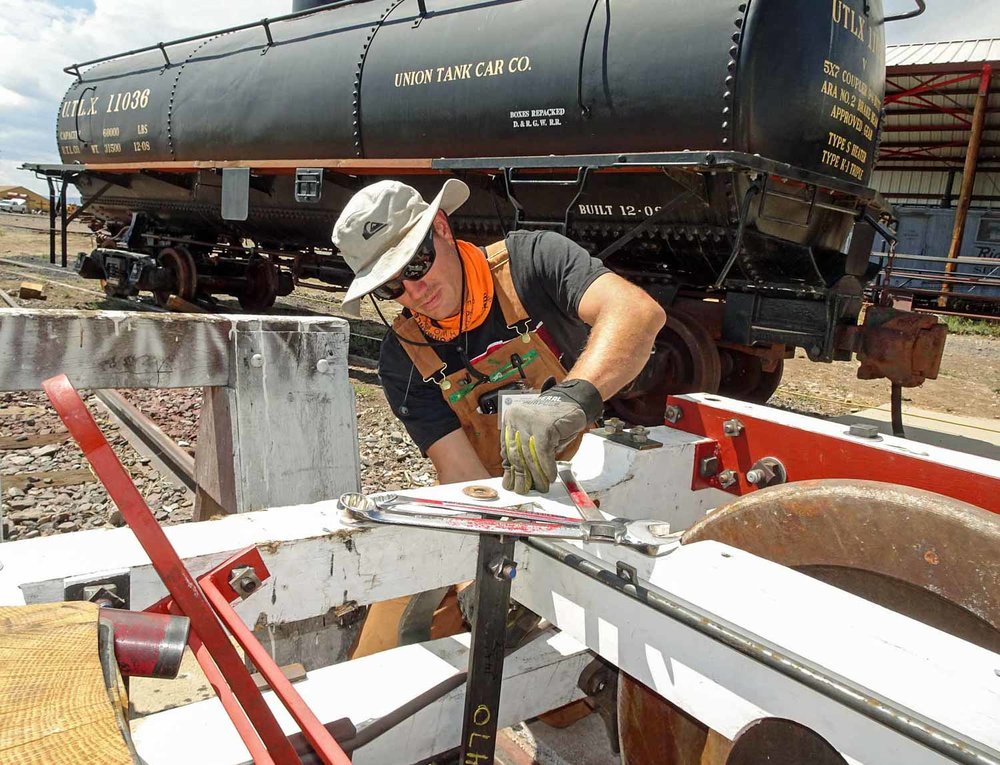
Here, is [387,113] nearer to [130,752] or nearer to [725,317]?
[725,317]

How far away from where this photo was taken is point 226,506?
2.39 m

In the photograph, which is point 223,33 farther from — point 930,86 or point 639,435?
point 930,86

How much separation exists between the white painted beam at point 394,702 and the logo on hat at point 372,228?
53.9 inches

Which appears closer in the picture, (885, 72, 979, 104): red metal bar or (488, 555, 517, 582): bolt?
(488, 555, 517, 582): bolt

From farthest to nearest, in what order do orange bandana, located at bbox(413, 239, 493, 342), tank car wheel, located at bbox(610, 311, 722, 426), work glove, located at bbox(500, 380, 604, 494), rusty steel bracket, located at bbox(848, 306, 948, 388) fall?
tank car wheel, located at bbox(610, 311, 722, 426)
rusty steel bracket, located at bbox(848, 306, 948, 388)
orange bandana, located at bbox(413, 239, 493, 342)
work glove, located at bbox(500, 380, 604, 494)

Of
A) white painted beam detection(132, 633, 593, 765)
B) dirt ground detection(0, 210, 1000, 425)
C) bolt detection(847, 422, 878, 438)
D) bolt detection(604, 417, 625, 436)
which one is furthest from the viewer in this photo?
dirt ground detection(0, 210, 1000, 425)

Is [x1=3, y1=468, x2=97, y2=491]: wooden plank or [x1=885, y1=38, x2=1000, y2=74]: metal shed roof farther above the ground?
[x1=885, y1=38, x2=1000, y2=74]: metal shed roof

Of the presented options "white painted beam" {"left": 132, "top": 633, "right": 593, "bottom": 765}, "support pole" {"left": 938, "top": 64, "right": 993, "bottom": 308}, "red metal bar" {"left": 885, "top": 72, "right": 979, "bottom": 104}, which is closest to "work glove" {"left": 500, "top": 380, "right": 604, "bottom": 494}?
"white painted beam" {"left": 132, "top": 633, "right": 593, "bottom": 765}

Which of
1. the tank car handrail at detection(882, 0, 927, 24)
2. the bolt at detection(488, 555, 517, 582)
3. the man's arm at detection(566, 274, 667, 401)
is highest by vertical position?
the tank car handrail at detection(882, 0, 927, 24)

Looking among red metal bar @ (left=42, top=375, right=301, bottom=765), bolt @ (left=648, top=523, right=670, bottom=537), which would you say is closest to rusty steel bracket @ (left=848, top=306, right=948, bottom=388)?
bolt @ (left=648, top=523, right=670, bottom=537)

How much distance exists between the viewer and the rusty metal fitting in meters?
1.20

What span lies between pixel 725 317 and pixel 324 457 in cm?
369

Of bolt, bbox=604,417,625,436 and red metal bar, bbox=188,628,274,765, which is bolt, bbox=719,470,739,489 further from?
red metal bar, bbox=188,628,274,765

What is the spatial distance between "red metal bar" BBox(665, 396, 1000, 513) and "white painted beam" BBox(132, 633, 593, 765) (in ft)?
2.43
